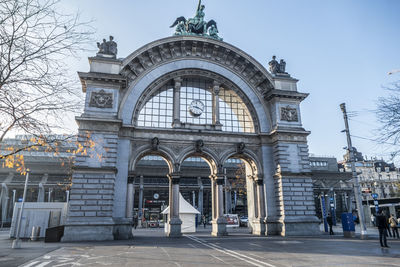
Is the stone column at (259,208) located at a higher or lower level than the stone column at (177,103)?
lower

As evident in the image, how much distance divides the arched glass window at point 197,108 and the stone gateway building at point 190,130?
108mm

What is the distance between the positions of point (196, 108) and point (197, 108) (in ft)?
0.40

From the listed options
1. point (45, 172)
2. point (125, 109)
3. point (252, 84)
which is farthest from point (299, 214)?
point (45, 172)

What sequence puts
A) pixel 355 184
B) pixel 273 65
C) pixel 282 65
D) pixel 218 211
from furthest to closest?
pixel 282 65
pixel 273 65
pixel 218 211
pixel 355 184

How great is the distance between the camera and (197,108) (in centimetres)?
2922

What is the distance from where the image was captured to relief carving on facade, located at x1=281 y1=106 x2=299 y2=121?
28812 mm

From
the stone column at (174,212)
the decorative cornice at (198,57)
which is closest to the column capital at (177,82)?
the decorative cornice at (198,57)

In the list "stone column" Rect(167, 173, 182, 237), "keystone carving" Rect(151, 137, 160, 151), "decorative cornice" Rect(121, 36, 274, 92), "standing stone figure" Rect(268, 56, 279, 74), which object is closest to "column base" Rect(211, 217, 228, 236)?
"stone column" Rect(167, 173, 182, 237)

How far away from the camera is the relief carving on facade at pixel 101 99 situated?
969 inches

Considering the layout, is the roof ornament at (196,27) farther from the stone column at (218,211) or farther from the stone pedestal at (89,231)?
the stone pedestal at (89,231)

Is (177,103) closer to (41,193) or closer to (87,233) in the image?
(87,233)

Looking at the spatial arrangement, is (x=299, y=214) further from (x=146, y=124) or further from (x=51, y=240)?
(x=51, y=240)

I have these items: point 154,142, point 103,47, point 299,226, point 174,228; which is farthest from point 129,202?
point 299,226

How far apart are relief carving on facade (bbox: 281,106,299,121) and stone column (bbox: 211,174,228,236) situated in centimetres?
898
